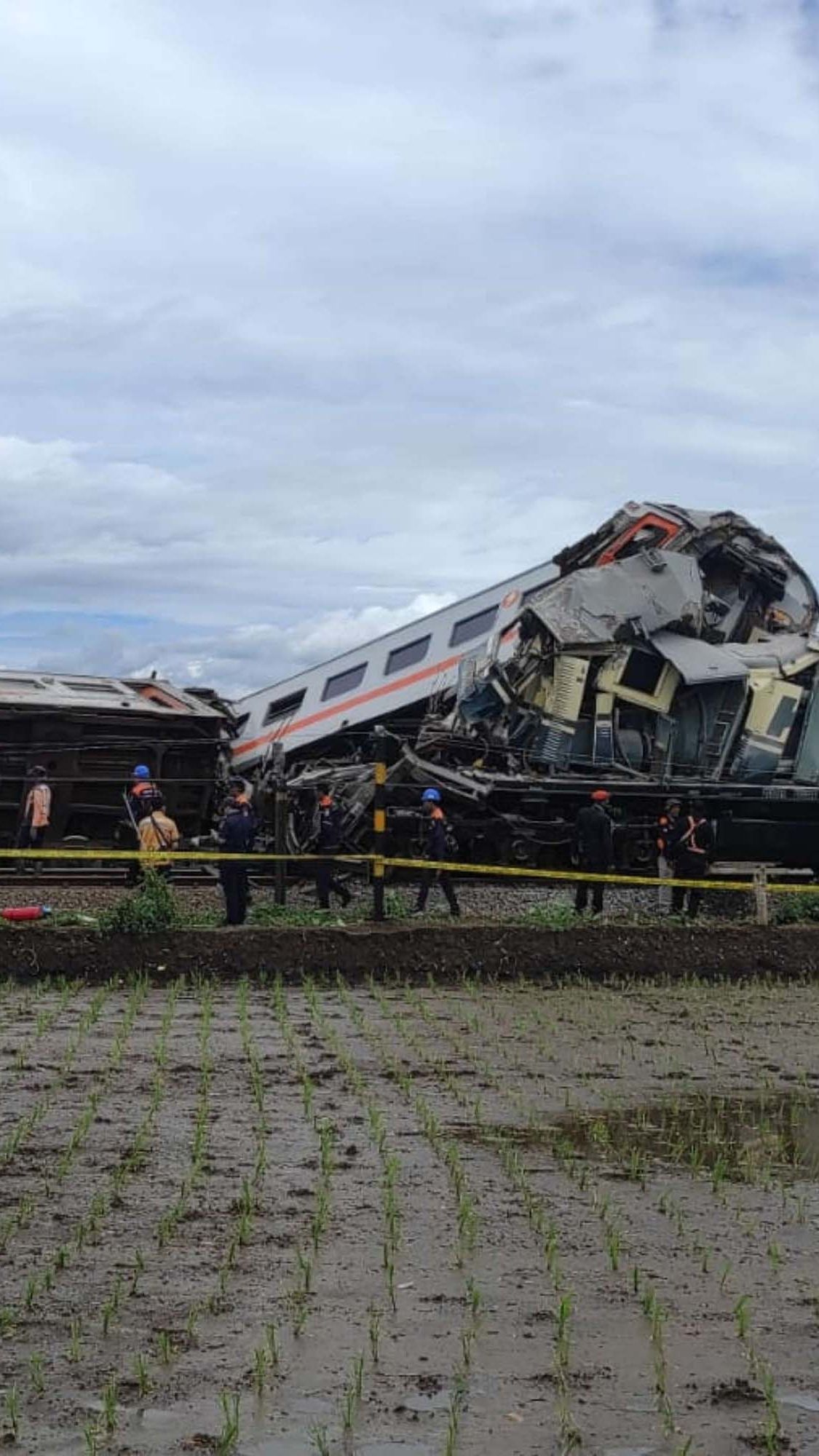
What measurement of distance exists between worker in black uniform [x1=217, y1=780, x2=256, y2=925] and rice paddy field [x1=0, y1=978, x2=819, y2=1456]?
4237 mm

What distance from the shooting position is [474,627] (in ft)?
82.4

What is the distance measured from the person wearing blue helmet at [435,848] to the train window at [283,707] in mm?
5240

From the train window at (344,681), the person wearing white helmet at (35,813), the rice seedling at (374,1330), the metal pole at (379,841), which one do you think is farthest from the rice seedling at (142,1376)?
the train window at (344,681)

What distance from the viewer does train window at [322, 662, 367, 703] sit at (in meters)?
24.9

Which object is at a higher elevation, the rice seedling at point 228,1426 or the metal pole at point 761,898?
the metal pole at point 761,898

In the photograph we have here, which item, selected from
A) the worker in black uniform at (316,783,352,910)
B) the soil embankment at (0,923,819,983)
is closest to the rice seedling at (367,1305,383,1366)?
the soil embankment at (0,923,819,983)

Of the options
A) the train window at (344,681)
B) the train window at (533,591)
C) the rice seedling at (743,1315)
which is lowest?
the rice seedling at (743,1315)

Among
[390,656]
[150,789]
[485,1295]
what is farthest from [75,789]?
[485,1295]

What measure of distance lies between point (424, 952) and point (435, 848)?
14.6 ft

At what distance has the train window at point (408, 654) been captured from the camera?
2500 centimetres

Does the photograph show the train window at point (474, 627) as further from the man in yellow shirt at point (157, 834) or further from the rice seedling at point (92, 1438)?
the rice seedling at point (92, 1438)

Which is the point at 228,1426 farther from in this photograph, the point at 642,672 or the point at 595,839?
the point at 642,672

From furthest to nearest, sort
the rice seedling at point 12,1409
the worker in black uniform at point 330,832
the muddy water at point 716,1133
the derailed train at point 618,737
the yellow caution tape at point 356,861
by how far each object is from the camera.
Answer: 1. the derailed train at point 618,737
2. the worker in black uniform at point 330,832
3. the yellow caution tape at point 356,861
4. the muddy water at point 716,1133
5. the rice seedling at point 12,1409

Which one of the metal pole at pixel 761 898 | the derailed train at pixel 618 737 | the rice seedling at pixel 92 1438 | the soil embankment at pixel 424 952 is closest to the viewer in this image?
the rice seedling at pixel 92 1438
